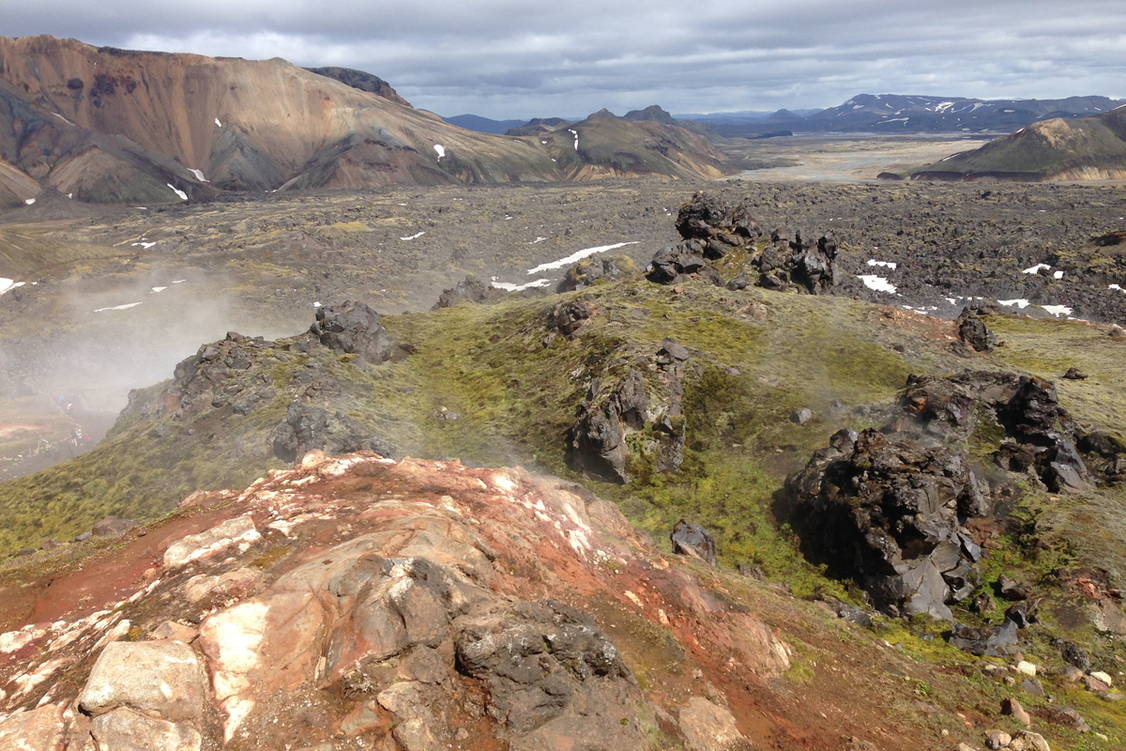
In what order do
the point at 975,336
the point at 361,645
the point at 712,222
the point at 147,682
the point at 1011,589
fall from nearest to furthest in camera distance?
1. the point at 147,682
2. the point at 361,645
3. the point at 1011,589
4. the point at 975,336
5. the point at 712,222

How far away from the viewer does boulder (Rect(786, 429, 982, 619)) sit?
34.1 metres

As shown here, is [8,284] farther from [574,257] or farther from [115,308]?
[574,257]

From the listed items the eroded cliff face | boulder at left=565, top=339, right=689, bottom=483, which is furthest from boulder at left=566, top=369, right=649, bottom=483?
the eroded cliff face

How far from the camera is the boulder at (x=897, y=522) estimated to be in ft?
112

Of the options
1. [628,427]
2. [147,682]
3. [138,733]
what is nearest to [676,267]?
[628,427]

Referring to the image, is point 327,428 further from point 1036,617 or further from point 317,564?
point 1036,617

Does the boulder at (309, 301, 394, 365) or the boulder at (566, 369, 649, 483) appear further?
the boulder at (309, 301, 394, 365)

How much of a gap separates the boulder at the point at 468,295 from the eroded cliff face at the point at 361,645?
7584cm

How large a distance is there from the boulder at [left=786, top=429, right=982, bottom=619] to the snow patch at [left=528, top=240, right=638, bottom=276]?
368 feet

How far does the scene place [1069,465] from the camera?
136ft

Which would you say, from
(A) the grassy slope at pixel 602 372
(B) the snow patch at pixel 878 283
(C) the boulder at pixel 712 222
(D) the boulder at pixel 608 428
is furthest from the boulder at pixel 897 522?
(B) the snow patch at pixel 878 283

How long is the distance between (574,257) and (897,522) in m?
128

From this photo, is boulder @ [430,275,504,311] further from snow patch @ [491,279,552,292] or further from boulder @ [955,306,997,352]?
boulder @ [955,306,997,352]

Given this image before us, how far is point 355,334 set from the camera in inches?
2702
